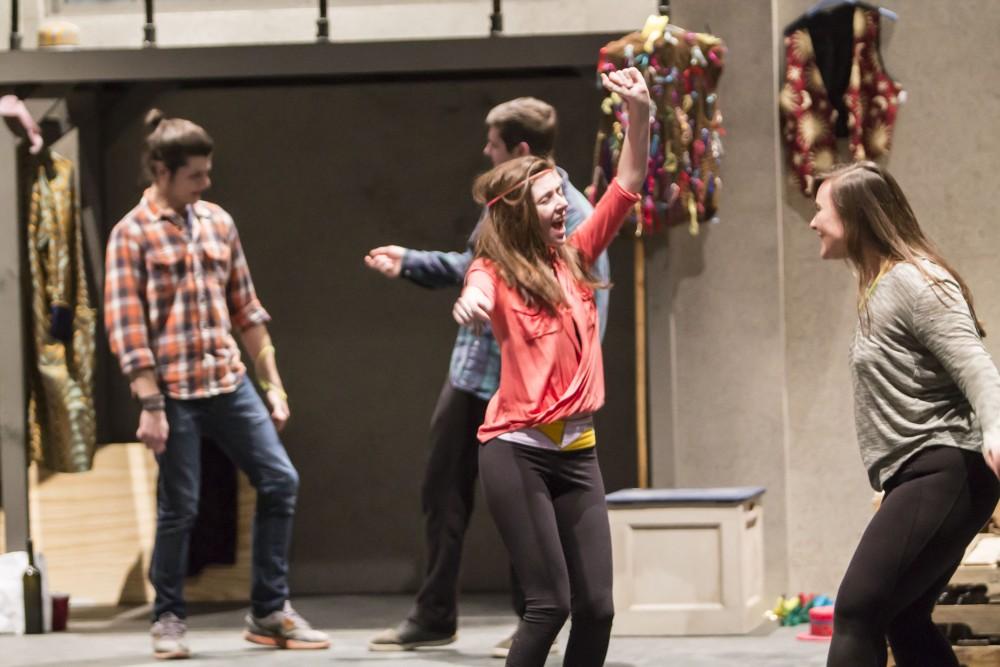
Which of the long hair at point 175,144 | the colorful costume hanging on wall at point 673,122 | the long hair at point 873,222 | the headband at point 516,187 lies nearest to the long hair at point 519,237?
the headband at point 516,187

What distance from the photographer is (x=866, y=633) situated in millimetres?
3199

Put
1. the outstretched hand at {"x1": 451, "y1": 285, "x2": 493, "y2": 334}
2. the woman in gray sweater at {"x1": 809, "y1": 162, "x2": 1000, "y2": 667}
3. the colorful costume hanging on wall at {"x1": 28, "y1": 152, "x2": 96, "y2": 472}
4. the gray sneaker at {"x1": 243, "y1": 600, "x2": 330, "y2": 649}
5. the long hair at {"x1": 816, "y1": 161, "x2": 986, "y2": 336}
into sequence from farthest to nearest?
the colorful costume hanging on wall at {"x1": 28, "y1": 152, "x2": 96, "y2": 472} → the gray sneaker at {"x1": 243, "y1": 600, "x2": 330, "y2": 649} → the outstretched hand at {"x1": 451, "y1": 285, "x2": 493, "y2": 334} → the long hair at {"x1": 816, "y1": 161, "x2": 986, "y2": 336} → the woman in gray sweater at {"x1": 809, "y1": 162, "x2": 1000, "y2": 667}

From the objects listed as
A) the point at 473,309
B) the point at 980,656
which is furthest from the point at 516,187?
the point at 980,656

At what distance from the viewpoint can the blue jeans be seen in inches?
201

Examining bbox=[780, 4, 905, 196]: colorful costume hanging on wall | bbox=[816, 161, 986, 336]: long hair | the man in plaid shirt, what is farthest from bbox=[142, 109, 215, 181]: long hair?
bbox=[816, 161, 986, 336]: long hair

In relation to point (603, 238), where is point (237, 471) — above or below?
below

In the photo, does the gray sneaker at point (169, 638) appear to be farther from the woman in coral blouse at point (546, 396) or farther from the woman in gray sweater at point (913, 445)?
the woman in gray sweater at point (913, 445)

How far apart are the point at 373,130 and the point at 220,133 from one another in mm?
670

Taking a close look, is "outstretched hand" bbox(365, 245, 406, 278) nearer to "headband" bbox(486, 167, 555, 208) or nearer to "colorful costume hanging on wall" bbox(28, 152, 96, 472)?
"headband" bbox(486, 167, 555, 208)

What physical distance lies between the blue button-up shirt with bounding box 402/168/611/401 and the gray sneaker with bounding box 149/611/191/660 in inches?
48.4

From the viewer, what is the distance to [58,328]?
6016 millimetres

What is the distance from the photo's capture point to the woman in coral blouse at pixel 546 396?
3490 millimetres

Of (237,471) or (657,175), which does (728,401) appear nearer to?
(657,175)

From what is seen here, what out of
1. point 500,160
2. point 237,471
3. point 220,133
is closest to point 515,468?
point 500,160
